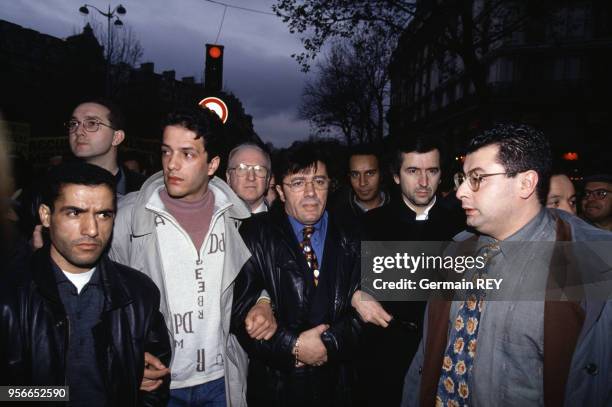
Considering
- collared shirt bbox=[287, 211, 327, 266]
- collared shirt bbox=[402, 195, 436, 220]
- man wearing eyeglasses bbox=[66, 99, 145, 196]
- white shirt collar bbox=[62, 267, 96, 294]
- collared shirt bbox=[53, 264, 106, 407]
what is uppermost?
man wearing eyeglasses bbox=[66, 99, 145, 196]

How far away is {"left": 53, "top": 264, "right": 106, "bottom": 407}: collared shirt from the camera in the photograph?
197 cm

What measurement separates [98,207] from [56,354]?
2.57 feet

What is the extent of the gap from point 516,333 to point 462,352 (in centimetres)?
36

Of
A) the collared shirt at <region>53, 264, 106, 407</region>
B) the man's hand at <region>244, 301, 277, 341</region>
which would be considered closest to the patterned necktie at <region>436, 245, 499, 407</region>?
the man's hand at <region>244, 301, 277, 341</region>

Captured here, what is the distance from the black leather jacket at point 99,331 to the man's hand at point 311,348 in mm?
830

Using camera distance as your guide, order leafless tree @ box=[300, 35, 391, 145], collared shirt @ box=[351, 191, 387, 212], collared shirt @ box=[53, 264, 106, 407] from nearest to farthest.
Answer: collared shirt @ box=[53, 264, 106, 407]
collared shirt @ box=[351, 191, 387, 212]
leafless tree @ box=[300, 35, 391, 145]

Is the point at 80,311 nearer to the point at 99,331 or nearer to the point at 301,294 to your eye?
the point at 99,331

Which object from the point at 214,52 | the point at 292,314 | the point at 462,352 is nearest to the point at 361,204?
the point at 292,314

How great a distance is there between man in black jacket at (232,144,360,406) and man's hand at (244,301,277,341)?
0.11 metres

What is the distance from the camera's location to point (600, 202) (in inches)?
159

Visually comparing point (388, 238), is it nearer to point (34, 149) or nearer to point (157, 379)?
point (157, 379)

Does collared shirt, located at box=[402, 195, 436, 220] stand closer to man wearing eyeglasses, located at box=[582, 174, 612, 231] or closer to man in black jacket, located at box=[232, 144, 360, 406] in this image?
man in black jacket, located at box=[232, 144, 360, 406]

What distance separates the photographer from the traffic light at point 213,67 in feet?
26.7

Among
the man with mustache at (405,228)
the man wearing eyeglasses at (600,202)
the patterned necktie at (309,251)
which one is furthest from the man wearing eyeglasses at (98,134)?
the man wearing eyeglasses at (600,202)
